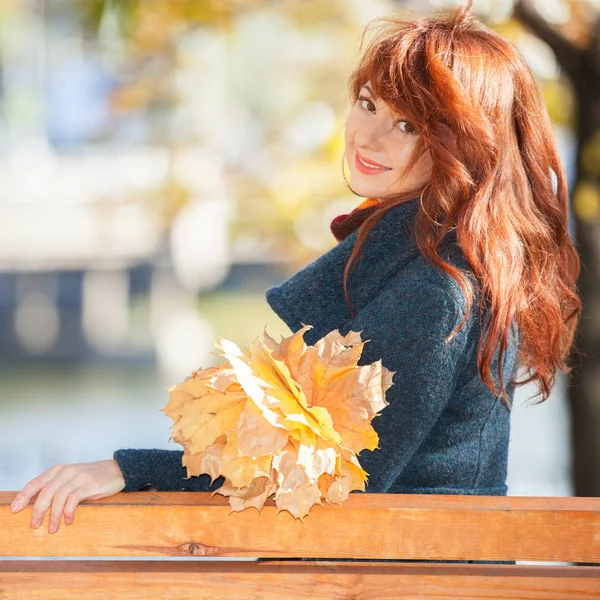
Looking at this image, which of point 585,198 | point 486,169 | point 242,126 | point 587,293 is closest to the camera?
point 486,169

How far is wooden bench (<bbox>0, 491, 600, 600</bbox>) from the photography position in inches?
53.0

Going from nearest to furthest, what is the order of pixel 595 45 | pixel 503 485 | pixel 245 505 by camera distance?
pixel 245 505 → pixel 503 485 → pixel 595 45

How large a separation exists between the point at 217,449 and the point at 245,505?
0.10 meters

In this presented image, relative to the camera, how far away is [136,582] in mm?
1356

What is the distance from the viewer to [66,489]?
1369 millimetres

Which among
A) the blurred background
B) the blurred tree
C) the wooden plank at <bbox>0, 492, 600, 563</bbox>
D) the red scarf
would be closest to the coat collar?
the red scarf

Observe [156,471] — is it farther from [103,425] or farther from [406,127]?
[103,425]

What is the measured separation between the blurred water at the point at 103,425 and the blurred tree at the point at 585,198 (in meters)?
0.80

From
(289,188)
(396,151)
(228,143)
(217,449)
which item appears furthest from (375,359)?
(228,143)

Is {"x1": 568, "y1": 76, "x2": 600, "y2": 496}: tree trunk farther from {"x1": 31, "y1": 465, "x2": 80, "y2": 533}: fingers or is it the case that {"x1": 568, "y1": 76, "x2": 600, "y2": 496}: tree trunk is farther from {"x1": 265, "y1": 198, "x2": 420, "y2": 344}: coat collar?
{"x1": 31, "y1": 465, "x2": 80, "y2": 533}: fingers

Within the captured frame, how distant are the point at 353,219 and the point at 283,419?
0.66 m

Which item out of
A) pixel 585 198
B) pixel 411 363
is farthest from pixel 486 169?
pixel 585 198

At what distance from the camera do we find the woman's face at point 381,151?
175 centimetres

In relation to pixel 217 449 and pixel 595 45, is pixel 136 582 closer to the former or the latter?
pixel 217 449
